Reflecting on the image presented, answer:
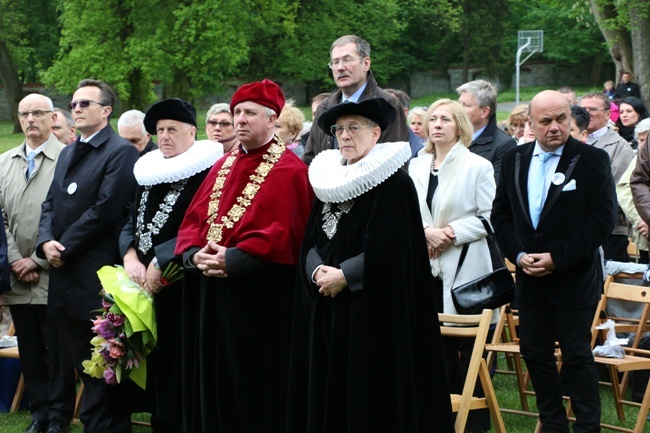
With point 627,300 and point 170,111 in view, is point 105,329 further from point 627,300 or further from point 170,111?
point 627,300

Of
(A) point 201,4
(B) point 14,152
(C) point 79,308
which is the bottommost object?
(C) point 79,308

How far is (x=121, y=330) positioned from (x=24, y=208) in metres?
1.65

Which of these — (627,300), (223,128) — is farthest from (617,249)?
(223,128)

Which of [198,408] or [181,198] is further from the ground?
[181,198]

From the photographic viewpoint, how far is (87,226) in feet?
22.3

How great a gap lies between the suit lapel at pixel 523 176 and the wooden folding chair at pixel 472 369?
27.4 inches

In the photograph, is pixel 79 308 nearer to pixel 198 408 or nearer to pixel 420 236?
pixel 198 408

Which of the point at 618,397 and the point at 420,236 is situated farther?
the point at 618,397

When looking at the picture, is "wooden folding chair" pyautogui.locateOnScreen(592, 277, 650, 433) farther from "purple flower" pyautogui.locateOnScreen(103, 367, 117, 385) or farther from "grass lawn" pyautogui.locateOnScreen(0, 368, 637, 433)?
"purple flower" pyautogui.locateOnScreen(103, 367, 117, 385)

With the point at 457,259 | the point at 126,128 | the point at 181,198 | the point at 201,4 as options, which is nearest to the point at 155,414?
the point at 181,198

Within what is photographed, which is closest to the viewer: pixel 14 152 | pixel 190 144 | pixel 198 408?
pixel 198 408

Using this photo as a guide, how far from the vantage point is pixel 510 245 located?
6.25 metres

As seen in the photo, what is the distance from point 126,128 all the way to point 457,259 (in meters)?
3.58

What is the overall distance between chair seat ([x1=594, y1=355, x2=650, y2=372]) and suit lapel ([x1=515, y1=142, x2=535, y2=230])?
1.17 meters
